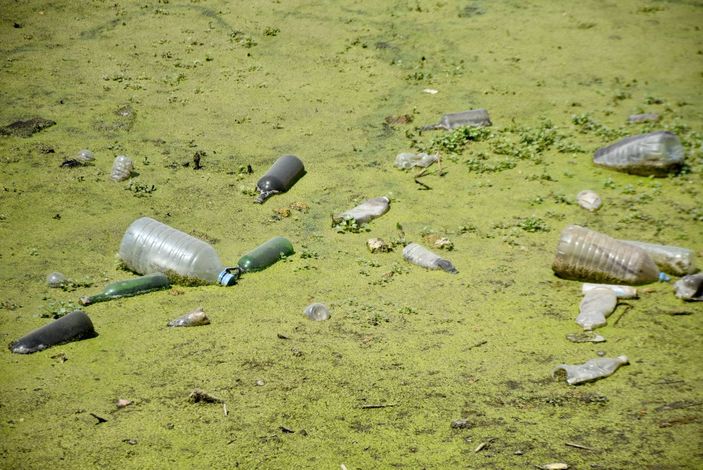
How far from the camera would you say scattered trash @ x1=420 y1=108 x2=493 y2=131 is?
5590 mm

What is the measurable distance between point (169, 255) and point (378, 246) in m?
1.19

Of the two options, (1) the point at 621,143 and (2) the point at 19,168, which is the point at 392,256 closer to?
(1) the point at 621,143

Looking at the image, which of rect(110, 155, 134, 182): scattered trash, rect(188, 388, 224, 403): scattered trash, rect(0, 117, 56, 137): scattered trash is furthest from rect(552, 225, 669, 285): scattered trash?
rect(0, 117, 56, 137): scattered trash

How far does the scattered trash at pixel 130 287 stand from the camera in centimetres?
365

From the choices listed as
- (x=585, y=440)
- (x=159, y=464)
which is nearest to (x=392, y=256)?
(x=585, y=440)

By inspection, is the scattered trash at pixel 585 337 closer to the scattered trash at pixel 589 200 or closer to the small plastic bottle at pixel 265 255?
the scattered trash at pixel 589 200

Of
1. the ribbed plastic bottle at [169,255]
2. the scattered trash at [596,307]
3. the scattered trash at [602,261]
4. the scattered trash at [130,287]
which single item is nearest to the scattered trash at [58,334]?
the scattered trash at [130,287]

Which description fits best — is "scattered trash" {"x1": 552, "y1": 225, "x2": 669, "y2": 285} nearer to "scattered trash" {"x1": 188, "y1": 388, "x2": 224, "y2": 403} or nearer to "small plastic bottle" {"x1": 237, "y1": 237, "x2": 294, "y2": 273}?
"small plastic bottle" {"x1": 237, "y1": 237, "x2": 294, "y2": 273}

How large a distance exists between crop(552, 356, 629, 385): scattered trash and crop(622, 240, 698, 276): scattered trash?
1004 millimetres

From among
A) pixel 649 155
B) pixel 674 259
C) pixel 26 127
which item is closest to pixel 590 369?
pixel 674 259

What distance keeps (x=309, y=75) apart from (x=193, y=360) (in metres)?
3.78

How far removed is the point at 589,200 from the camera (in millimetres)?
4672

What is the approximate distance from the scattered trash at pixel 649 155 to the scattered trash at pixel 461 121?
3.39 ft

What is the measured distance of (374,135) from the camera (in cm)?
559
